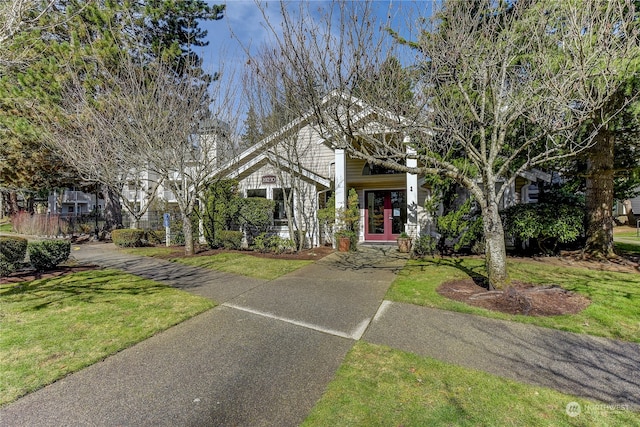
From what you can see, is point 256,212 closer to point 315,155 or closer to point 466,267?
point 315,155

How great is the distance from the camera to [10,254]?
8031 mm

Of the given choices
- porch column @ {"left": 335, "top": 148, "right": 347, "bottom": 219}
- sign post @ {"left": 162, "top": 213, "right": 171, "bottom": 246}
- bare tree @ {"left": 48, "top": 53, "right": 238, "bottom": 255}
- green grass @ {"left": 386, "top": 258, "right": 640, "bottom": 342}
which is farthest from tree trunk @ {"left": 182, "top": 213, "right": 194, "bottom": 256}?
green grass @ {"left": 386, "top": 258, "right": 640, "bottom": 342}

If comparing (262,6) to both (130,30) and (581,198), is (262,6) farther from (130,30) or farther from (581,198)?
(581,198)

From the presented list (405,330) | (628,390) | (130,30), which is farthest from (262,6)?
(130,30)

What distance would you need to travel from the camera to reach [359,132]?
20.1 ft

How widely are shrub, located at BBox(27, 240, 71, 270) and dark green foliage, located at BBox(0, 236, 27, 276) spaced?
208 millimetres

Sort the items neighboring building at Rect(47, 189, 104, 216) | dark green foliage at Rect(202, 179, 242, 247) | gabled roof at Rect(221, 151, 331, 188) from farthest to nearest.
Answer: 1. neighboring building at Rect(47, 189, 104, 216)
2. dark green foliage at Rect(202, 179, 242, 247)
3. gabled roof at Rect(221, 151, 331, 188)

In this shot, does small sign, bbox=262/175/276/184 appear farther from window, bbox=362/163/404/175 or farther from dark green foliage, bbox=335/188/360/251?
window, bbox=362/163/404/175

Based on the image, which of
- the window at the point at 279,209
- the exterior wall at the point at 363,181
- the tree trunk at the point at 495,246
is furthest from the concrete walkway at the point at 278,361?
the exterior wall at the point at 363,181

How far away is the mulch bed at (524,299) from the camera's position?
520 centimetres

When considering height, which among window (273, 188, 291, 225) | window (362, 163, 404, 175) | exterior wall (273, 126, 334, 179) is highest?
exterior wall (273, 126, 334, 179)

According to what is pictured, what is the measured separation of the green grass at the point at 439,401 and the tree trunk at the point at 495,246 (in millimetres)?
3134

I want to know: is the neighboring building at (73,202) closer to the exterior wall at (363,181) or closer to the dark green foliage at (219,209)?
the dark green foliage at (219,209)

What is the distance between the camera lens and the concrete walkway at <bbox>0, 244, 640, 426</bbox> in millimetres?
2811
